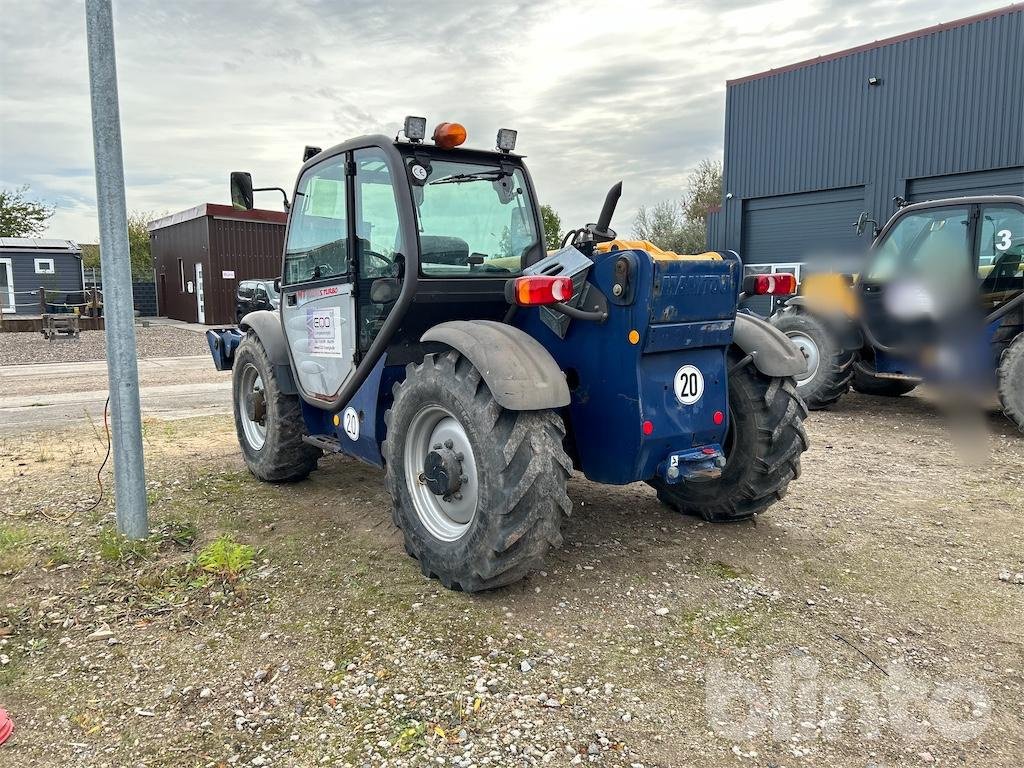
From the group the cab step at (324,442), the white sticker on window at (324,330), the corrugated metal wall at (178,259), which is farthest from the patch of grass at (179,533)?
the corrugated metal wall at (178,259)

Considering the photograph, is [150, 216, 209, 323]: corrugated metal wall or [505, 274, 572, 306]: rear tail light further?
[150, 216, 209, 323]: corrugated metal wall

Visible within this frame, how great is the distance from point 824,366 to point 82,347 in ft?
51.5

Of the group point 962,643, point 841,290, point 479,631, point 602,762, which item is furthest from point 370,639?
point 841,290

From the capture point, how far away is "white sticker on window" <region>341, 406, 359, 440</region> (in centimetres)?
443

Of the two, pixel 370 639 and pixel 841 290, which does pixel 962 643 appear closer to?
pixel 370 639

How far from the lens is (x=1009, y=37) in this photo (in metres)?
14.9

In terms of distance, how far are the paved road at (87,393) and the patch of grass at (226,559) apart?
15.2 feet

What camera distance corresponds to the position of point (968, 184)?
1570 centimetres

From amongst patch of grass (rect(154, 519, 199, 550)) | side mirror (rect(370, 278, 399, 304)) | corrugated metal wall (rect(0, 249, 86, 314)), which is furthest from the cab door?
corrugated metal wall (rect(0, 249, 86, 314))

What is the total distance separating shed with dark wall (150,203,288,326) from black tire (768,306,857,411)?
1812 centimetres

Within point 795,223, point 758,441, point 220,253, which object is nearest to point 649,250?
point 758,441

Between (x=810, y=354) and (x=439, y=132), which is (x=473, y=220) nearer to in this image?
(x=439, y=132)

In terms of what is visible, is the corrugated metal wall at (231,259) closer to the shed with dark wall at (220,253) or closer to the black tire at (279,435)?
the shed with dark wall at (220,253)

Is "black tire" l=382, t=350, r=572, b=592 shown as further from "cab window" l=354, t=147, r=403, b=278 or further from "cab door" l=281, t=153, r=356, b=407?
"cab door" l=281, t=153, r=356, b=407
